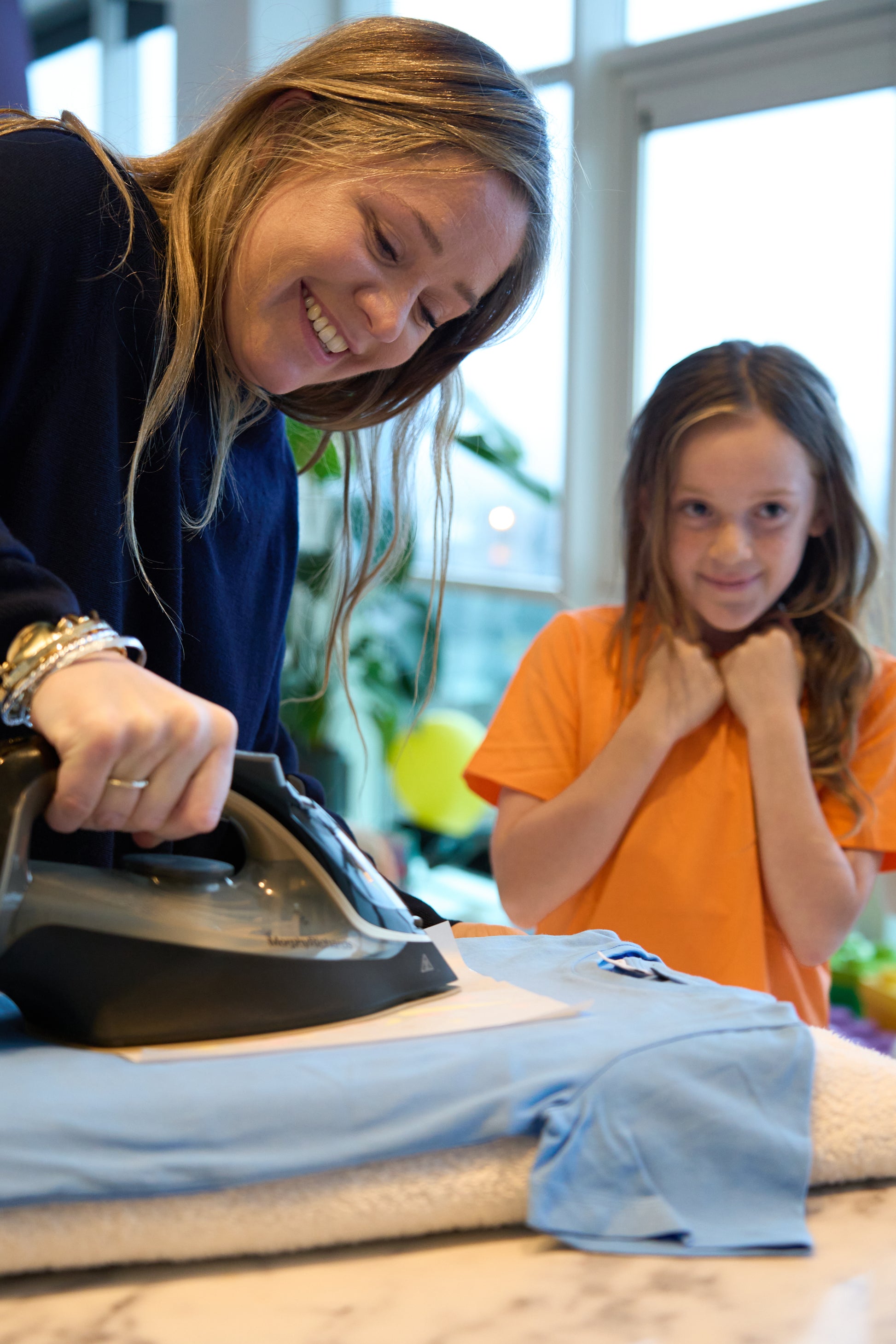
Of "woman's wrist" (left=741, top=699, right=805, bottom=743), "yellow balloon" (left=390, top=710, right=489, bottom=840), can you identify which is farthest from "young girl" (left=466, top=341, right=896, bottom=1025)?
"yellow balloon" (left=390, top=710, right=489, bottom=840)

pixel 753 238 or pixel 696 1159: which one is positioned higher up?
pixel 753 238

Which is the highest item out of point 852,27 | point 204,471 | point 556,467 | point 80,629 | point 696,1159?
point 852,27

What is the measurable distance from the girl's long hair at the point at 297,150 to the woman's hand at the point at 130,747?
28cm

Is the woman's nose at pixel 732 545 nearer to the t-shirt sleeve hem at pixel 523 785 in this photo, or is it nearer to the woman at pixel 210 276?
the t-shirt sleeve hem at pixel 523 785

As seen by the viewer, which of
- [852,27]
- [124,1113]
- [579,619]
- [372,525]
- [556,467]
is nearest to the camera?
[124,1113]

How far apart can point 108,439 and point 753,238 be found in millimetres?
2096

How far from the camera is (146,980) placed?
2.25 feet

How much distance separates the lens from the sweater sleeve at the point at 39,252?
32.3 inches

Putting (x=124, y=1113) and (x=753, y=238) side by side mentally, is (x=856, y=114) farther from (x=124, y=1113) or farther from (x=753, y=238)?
(x=124, y=1113)

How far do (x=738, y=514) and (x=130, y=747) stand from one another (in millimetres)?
918

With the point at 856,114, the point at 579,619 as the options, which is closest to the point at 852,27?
the point at 856,114

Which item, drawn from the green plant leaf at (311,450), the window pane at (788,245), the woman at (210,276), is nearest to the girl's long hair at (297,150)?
the woman at (210,276)

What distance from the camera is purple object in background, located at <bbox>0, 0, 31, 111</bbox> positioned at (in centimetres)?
261

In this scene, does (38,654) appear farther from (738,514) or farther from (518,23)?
(518,23)
